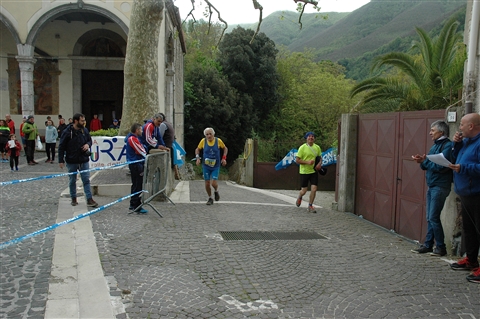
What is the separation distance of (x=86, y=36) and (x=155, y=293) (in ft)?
71.2

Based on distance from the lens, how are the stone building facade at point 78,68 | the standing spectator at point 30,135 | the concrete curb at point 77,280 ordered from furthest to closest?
1. the stone building facade at point 78,68
2. the standing spectator at point 30,135
3. the concrete curb at point 77,280

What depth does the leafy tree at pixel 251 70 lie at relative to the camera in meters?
34.7

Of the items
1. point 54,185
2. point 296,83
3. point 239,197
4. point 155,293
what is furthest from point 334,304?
point 296,83

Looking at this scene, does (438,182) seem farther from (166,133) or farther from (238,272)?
(166,133)

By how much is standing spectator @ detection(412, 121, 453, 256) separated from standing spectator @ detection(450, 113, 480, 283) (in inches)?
23.0

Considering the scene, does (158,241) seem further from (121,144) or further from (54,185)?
(54,185)

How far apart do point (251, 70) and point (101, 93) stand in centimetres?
1440

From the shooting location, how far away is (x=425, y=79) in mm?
12727

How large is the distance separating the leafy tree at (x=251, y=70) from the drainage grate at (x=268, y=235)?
2708 centimetres

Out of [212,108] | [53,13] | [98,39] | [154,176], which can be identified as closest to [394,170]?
[154,176]

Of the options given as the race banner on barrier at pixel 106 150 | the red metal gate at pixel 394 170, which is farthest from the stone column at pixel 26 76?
the red metal gate at pixel 394 170

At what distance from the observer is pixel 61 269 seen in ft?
16.2

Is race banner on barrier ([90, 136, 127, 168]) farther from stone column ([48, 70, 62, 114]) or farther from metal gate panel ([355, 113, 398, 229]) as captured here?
stone column ([48, 70, 62, 114])

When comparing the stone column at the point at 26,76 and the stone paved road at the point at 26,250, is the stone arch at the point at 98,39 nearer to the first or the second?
the stone column at the point at 26,76
